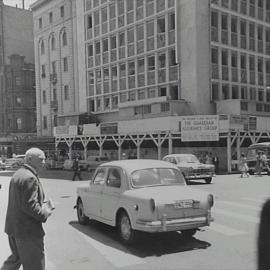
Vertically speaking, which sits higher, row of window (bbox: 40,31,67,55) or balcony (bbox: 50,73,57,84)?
row of window (bbox: 40,31,67,55)

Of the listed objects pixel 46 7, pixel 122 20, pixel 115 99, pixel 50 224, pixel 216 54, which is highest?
→ pixel 46 7

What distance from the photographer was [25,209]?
4242mm

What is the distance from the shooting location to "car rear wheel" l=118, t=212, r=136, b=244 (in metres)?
7.74

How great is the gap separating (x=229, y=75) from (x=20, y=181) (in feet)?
114

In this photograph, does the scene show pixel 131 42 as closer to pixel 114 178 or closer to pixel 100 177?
pixel 100 177

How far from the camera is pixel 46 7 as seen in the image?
5278cm

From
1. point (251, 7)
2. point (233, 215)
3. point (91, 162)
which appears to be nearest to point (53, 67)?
point (91, 162)

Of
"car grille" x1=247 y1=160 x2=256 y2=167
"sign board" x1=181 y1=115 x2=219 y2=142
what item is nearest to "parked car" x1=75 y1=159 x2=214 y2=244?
"sign board" x1=181 y1=115 x2=219 y2=142

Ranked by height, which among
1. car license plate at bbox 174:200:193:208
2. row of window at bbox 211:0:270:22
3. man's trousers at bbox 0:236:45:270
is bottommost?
car license plate at bbox 174:200:193:208

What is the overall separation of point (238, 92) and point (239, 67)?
2.23 meters

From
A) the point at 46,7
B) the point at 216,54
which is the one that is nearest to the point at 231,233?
the point at 216,54

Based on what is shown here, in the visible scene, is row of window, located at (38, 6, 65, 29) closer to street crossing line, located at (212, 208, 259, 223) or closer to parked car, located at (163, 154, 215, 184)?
parked car, located at (163, 154, 215, 184)

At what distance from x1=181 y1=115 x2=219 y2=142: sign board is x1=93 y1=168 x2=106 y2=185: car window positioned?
19.2 m

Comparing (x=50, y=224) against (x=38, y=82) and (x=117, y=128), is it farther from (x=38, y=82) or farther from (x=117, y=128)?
(x=38, y=82)
